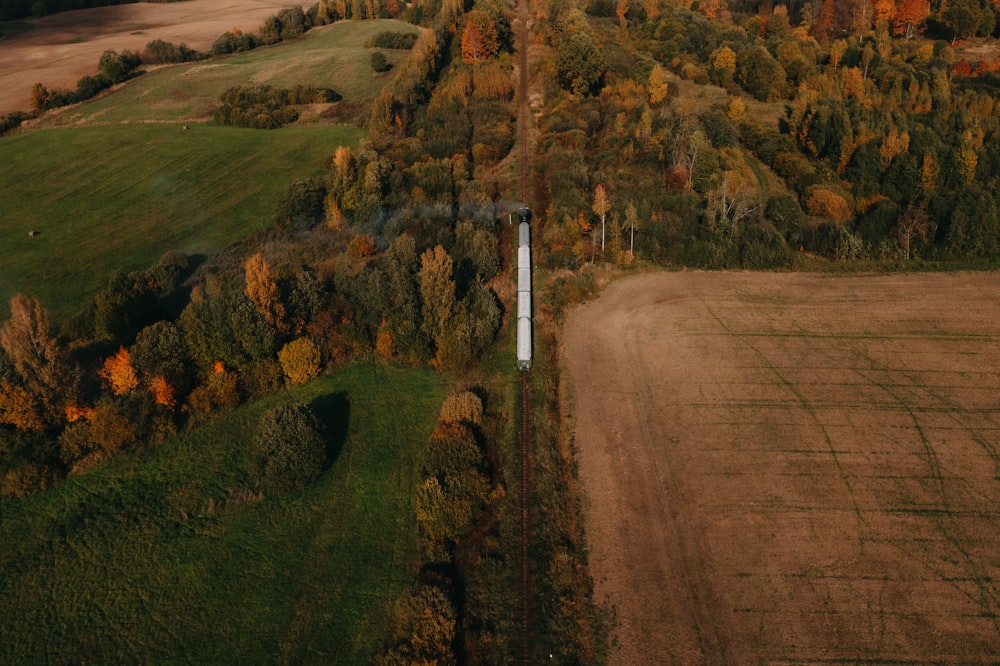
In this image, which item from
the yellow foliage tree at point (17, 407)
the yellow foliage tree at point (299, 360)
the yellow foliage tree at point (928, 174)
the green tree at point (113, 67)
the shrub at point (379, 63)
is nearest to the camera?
the yellow foliage tree at point (17, 407)

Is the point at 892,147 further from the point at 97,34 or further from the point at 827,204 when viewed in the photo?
the point at 97,34

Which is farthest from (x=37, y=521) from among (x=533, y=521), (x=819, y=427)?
(x=819, y=427)

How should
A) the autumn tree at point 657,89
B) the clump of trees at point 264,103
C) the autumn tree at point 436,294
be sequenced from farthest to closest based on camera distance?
the clump of trees at point 264,103 < the autumn tree at point 657,89 < the autumn tree at point 436,294

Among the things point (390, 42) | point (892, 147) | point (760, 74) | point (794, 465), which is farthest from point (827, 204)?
point (390, 42)

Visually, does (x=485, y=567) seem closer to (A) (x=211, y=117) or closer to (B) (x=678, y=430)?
(B) (x=678, y=430)

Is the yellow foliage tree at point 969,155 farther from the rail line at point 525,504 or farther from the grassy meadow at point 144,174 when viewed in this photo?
the grassy meadow at point 144,174

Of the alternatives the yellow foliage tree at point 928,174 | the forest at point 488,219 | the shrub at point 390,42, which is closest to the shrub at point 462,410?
the forest at point 488,219

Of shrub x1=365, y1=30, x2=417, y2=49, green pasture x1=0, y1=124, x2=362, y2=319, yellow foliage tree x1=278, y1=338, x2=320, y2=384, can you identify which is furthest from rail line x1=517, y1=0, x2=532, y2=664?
shrub x1=365, y1=30, x2=417, y2=49
